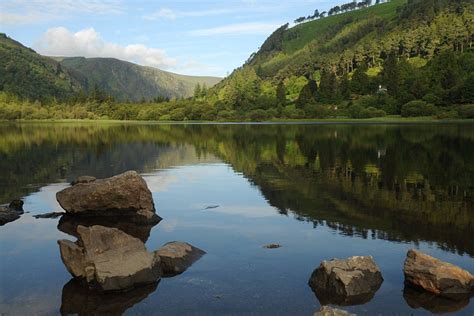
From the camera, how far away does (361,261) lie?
58.5ft

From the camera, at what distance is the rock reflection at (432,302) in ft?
51.3

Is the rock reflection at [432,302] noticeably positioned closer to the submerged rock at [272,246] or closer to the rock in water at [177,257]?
the submerged rock at [272,246]

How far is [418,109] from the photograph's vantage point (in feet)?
599

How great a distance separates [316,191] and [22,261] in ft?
74.6

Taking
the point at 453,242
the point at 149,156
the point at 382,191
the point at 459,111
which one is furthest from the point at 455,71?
the point at 453,242

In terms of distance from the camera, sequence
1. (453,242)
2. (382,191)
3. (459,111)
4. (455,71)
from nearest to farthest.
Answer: (453,242) < (382,191) < (459,111) < (455,71)

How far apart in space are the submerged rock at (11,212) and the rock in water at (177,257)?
43.4 feet

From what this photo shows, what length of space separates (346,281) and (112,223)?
15888 millimetres

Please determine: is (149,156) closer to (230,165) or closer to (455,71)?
(230,165)

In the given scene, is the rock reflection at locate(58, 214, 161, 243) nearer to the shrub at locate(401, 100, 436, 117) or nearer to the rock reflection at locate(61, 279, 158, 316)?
the rock reflection at locate(61, 279, 158, 316)

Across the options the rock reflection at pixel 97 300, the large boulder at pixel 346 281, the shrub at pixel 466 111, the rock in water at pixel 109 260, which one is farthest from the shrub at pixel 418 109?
the rock reflection at pixel 97 300

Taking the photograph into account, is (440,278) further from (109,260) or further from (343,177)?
(343,177)

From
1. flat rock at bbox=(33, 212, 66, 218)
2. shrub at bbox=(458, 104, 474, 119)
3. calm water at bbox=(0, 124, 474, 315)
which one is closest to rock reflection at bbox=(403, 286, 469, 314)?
calm water at bbox=(0, 124, 474, 315)

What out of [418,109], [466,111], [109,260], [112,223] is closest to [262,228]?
[112,223]
